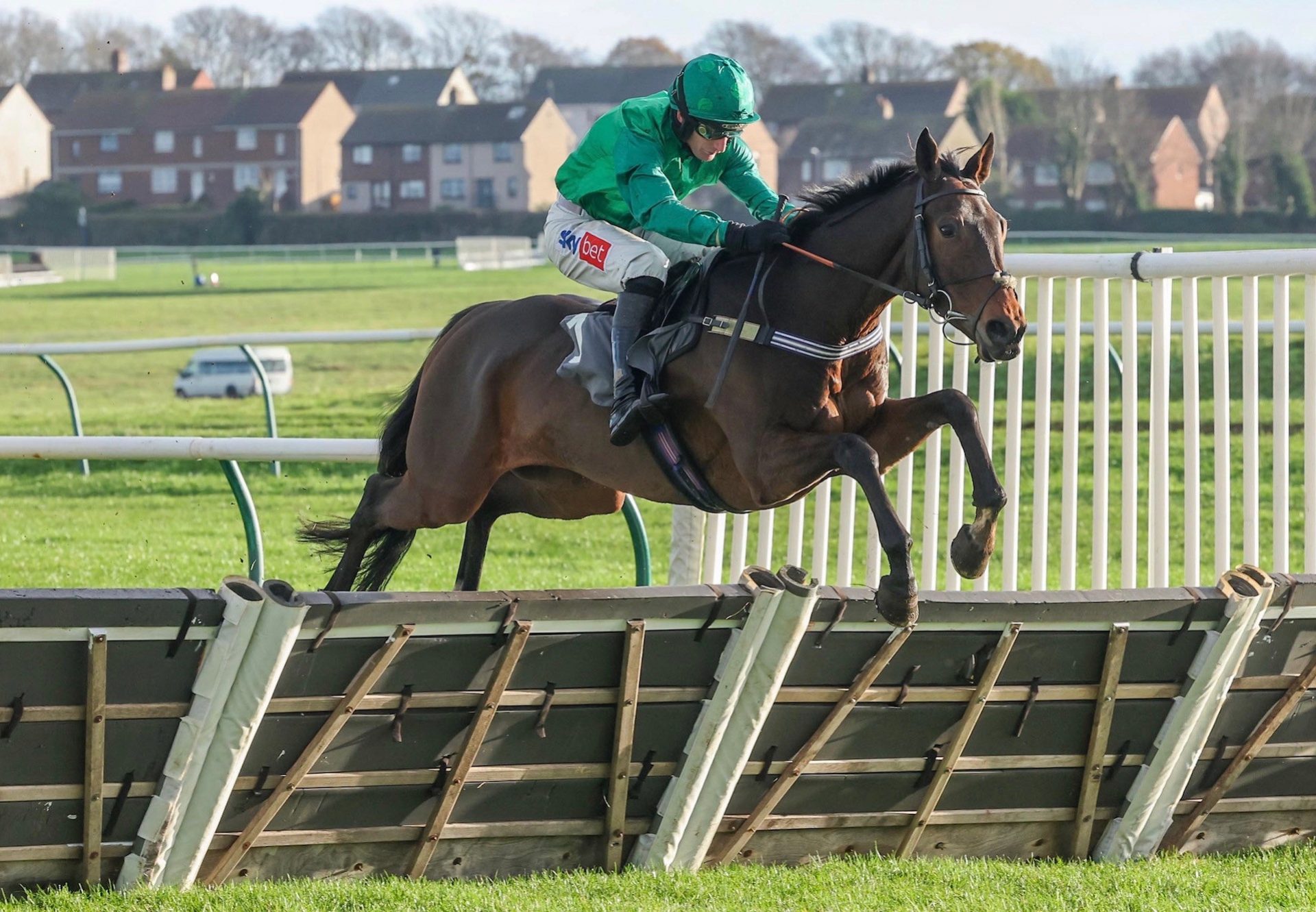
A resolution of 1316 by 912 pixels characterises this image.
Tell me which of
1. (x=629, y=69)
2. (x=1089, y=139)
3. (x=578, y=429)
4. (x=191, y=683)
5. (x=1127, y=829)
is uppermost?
(x=629, y=69)

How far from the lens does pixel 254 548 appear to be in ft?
18.7

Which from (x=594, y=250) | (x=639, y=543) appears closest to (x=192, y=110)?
(x=639, y=543)

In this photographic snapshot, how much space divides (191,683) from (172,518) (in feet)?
18.9

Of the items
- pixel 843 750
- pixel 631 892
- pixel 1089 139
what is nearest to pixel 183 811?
pixel 631 892

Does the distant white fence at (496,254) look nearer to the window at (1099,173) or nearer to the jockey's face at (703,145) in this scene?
the window at (1099,173)

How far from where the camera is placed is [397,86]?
78.9 metres

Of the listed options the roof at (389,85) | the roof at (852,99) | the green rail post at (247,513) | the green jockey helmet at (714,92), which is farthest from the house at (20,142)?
the green jockey helmet at (714,92)

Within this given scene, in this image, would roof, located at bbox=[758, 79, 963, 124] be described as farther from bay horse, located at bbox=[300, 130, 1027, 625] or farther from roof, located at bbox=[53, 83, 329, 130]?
bay horse, located at bbox=[300, 130, 1027, 625]

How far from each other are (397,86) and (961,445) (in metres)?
77.7

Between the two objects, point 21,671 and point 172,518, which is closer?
point 21,671

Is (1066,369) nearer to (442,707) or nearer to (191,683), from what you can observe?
(442,707)

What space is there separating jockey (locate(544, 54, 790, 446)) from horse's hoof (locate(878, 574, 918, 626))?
3.35 ft

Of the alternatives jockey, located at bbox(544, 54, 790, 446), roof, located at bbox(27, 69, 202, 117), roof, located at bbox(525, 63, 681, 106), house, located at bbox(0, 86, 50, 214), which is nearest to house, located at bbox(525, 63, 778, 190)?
roof, located at bbox(525, 63, 681, 106)

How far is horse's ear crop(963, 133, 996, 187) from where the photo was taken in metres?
4.35
